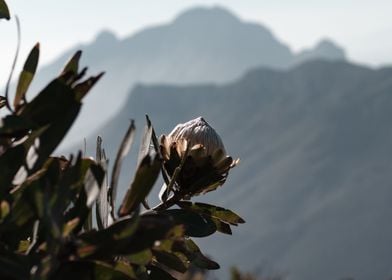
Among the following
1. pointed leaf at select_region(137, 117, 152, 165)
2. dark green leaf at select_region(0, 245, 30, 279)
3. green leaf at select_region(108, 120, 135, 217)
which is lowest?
dark green leaf at select_region(0, 245, 30, 279)

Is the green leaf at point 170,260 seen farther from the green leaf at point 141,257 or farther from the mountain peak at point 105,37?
the mountain peak at point 105,37

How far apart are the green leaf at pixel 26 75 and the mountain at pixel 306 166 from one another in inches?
1514

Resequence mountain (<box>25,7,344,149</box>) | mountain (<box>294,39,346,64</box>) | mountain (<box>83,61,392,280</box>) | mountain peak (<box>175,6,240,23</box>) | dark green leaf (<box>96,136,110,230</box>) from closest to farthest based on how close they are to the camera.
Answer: dark green leaf (<box>96,136,110,230</box>), mountain (<box>83,61,392,280</box>), mountain (<box>294,39,346,64</box>), mountain (<box>25,7,344,149</box>), mountain peak (<box>175,6,240,23</box>)

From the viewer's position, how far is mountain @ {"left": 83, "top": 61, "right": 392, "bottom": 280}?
42344mm

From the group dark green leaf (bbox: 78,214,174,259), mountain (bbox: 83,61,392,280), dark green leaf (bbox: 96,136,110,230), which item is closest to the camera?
dark green leaf (bbox: 78,214,174,259)

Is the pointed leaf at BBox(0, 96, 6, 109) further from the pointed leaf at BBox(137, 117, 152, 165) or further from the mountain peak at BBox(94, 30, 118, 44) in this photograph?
the mountain peak at BBox(94, 30, 118, 44)

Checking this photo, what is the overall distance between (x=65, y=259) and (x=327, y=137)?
51460 millimetres

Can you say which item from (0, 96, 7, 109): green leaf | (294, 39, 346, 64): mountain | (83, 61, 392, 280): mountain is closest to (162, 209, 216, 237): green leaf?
(0, 96, 7, 109): green leaf

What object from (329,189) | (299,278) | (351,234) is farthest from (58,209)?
(329,189)

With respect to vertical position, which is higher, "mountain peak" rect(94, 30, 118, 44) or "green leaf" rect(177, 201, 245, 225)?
"mountain peak" rect(94, 30, 118, 44)

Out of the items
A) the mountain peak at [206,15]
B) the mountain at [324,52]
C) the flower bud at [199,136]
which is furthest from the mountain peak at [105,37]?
the flower bud at [199,136]

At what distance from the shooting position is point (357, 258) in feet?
134

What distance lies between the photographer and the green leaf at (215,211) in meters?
0.48

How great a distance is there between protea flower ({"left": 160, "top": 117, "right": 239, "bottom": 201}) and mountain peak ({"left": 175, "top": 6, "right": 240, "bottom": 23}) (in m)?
110
